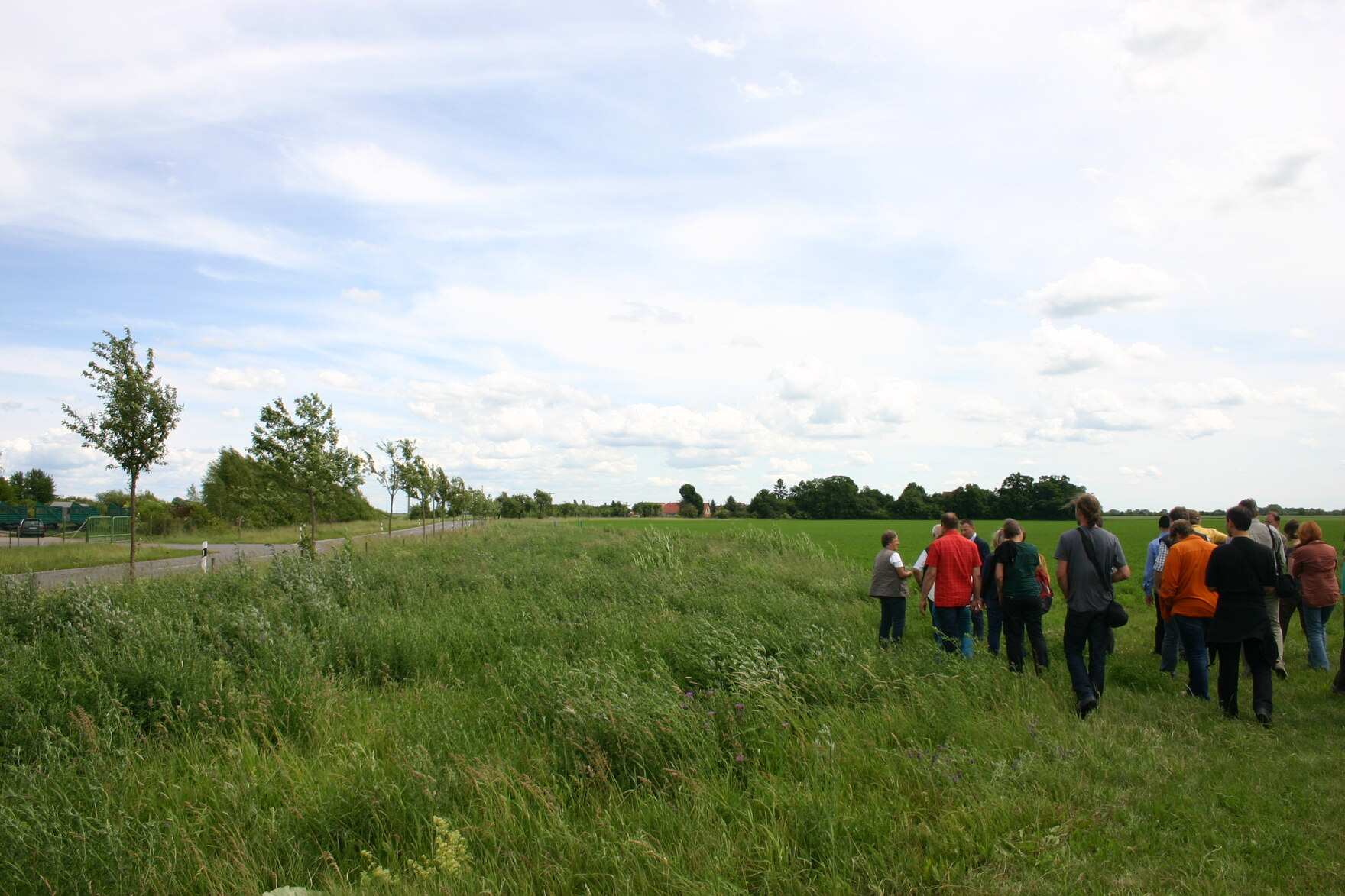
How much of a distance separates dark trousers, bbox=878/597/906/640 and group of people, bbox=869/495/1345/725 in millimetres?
16

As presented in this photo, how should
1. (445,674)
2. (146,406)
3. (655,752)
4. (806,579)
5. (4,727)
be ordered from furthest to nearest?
(806,579) < (146,406) < (445,674) < (4,727) < (655,752)

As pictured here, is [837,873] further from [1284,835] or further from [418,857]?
[1284,835]

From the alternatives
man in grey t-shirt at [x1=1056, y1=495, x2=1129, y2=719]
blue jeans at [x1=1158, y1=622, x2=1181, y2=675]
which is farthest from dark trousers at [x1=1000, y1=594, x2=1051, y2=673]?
blue jeans at [x1=1158, y1=622, x2=1181, y2=675]

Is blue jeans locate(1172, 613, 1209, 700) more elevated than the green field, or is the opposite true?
blue jeans locate(1172, 613, 1209, 700)

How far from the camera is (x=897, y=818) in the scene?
4012 millimetres

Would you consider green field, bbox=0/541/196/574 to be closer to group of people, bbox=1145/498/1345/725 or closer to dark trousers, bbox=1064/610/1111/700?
dark trousers, bbox=1064/610/1111/700

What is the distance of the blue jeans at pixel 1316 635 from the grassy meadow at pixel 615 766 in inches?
14.0

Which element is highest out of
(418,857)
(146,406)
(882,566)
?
(146,406)

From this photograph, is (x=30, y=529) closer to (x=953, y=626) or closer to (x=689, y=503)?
(x=953, y=626)

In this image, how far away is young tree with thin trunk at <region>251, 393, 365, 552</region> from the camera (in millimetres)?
19906

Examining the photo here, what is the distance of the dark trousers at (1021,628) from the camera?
752 cm

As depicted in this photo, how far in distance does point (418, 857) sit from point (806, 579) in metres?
12.2

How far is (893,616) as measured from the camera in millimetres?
9062

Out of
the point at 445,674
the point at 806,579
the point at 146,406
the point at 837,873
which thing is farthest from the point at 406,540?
the point at 837,873
